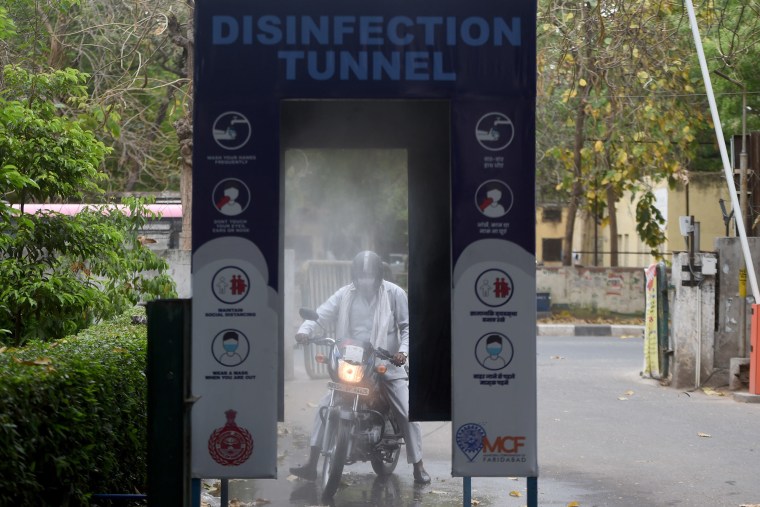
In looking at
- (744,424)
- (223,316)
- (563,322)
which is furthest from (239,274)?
(563,322)

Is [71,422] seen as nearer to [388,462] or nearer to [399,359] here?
[399,359]

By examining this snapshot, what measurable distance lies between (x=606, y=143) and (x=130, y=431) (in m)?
15.4

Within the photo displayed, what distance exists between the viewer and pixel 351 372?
715 centimetres

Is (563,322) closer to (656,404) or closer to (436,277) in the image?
(656,404)

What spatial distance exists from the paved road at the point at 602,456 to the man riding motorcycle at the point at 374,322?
1.12 feet

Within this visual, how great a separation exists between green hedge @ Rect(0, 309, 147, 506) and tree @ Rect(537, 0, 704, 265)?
27.5 ft

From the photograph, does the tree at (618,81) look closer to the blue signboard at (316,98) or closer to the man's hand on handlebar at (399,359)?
the man's hand on handlebar at (399,359)

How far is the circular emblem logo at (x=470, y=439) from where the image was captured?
4.78 m

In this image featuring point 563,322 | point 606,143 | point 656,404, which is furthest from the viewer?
point 563,322

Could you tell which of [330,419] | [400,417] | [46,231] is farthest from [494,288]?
[46,231]

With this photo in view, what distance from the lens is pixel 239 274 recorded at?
4691 mm

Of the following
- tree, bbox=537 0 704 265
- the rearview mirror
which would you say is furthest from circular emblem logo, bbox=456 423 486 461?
tree, bbox=537 0 704 265

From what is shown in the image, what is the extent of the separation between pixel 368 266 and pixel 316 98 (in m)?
2.46

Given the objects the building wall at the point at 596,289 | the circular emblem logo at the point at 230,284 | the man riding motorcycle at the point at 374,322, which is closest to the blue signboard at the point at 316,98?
the circular emblem logo at the point at 230,284
